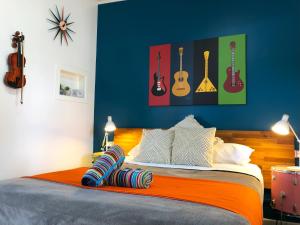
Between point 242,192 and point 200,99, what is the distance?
6.00 ft

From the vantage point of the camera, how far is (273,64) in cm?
312

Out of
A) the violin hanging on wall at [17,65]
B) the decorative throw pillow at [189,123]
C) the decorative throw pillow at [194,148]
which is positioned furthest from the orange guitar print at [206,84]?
the violin hanging on wall at [17,65]

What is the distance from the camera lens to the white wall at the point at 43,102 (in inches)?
113

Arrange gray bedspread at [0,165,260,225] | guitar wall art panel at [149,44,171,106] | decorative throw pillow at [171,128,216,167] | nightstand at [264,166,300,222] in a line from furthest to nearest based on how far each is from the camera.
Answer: guitar wall art panel at [149,44,171,106]
decorative throw pillow at [171,128,216,167]
nightstand at [264,166,300,222]
gray bedspread at [0,165,260,225]

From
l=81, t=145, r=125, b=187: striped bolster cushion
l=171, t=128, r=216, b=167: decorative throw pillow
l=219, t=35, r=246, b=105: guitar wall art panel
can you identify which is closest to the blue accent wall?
l=219, t=35, r=246, b=105: guitar wall art panel

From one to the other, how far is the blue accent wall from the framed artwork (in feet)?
0.86

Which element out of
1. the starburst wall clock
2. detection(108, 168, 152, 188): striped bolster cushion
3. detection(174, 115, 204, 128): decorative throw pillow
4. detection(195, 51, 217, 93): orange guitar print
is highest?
the starburst wall clock

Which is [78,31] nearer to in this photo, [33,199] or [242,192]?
[33,199]

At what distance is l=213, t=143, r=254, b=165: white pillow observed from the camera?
282 centimetres

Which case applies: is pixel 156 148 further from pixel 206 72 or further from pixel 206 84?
pixel 206 72

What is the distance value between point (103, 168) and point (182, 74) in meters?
2.05

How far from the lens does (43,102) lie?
327 centimetres

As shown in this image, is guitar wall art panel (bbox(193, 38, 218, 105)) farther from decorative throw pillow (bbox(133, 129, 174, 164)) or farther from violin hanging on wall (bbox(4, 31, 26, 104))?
violin hanging on wall (bbox(4, 31, 26, 104))

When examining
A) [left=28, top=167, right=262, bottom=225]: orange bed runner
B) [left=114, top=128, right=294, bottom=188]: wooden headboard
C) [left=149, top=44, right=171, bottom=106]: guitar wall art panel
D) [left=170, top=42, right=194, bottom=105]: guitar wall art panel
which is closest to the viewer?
[left=28, top=167, right=262, bottom=225]: orange bed runner
